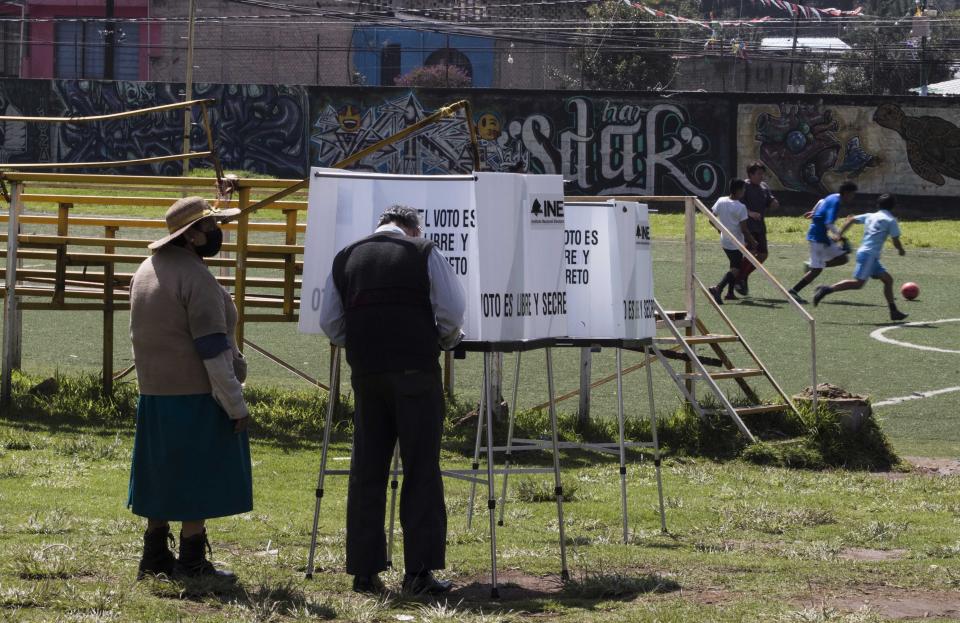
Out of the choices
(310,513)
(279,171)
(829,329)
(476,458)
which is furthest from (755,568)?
(279,171)

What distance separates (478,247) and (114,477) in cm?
398

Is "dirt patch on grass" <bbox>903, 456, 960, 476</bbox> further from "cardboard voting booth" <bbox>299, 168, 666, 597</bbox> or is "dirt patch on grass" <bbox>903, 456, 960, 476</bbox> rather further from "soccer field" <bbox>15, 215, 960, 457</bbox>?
"cardboard voting booth" <bbox>299, 168, 666, 597</bbox>

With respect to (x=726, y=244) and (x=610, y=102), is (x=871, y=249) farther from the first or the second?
(x=610, y=102)

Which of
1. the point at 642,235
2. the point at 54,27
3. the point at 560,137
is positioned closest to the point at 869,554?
the point at 642,235

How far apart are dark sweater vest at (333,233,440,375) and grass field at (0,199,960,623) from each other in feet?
3.59

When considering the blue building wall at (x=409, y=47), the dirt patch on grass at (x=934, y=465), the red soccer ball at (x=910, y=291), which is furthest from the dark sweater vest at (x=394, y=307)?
the blue building wall at (x=409, y=47)

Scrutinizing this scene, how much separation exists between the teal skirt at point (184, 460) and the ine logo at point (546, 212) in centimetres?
190

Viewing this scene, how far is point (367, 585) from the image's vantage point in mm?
6527

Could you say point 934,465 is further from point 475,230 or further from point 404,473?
point 404,473

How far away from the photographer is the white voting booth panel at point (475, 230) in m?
7.02

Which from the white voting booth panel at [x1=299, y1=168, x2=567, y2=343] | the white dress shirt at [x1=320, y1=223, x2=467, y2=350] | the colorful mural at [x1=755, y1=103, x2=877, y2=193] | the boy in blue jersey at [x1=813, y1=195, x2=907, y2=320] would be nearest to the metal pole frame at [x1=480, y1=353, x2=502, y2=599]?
the white voting booth panel at [x1=299, y1=168, x2=567, y2=343]

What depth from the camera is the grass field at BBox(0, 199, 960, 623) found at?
6102mm

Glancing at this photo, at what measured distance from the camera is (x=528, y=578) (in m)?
6.98

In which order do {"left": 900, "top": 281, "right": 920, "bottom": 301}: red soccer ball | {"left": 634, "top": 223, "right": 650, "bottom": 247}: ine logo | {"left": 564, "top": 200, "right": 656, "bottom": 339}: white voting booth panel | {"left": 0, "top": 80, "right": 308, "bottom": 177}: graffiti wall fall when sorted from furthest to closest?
{"left": 0, "top": 80, "right": 308, "bottom": 177}: graffiti wall → {"left": 900, "top": 281, "right": 920, "bottom": 301}: red soccer ball → {"left": 634, "top": 223, "right": 650, "bottom": 247}: ine logo → {"left": 564, "top": 200, "right": 656, "bottom": 339}: white voting booth panel
